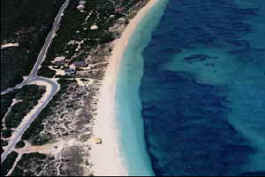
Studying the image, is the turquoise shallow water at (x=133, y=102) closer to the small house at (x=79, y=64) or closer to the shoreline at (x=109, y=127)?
the shoreline at (x=109, y=127)

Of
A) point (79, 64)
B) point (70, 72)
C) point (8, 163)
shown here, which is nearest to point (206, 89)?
point (79, 64)

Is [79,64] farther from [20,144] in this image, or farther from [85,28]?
[20,144]

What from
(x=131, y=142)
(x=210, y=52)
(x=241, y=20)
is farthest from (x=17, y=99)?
(x=241, y=20)

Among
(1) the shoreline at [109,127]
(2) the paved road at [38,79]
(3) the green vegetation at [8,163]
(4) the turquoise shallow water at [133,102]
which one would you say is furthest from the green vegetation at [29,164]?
(4) the turquoise shallow water at [133,102]

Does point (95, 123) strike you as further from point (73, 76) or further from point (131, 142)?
point (73, 76)

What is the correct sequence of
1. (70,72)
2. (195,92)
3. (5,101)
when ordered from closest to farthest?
(5,101) < (195,92) < (70,72)

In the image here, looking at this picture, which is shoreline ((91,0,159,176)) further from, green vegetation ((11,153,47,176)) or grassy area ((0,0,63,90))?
grassy area ((0,0,63,90))

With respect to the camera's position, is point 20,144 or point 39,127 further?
point 39,127
